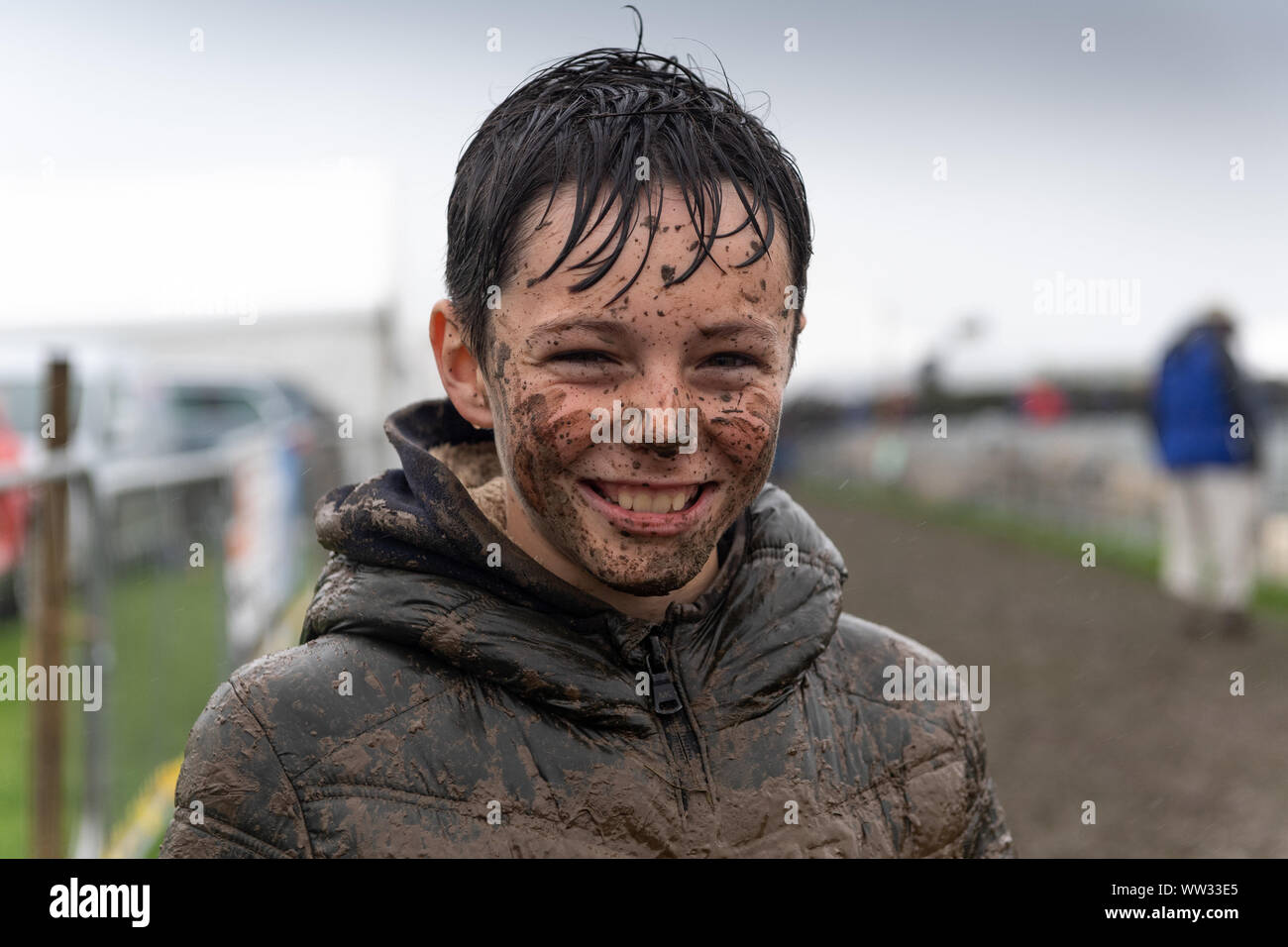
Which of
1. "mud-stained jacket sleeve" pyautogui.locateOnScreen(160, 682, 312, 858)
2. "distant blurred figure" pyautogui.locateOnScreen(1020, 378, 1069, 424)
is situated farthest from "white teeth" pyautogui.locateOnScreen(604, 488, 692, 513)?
"distant blurred figure" pyautogui.locateOnScreen(1020, 378, 1069, 424)

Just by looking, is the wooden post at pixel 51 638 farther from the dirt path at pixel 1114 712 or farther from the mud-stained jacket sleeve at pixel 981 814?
the mud-stained jacket sleeve at pixel 981 814

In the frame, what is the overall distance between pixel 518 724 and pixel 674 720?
0.23m

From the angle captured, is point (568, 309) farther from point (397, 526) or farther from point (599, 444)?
point (397, 526)

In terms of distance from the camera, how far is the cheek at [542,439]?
180cm

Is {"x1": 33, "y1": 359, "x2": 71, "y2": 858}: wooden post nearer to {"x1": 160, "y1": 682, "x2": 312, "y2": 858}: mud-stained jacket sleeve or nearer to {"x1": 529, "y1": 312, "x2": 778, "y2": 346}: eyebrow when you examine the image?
{"x1": 160, "y1": 682, "x2": 312, "y2": 858}: mud-stained jacket sleeve

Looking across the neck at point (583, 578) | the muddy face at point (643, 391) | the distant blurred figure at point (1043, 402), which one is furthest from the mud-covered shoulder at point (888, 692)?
the distant blurred figure at point (1043, 402)

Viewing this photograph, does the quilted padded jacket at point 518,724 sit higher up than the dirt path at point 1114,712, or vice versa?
the quilted padded jacket at point 518,724

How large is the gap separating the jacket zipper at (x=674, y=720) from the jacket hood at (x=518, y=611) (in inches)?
1.0

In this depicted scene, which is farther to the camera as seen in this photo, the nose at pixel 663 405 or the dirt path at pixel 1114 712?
the dirt path at pixel 1114 712

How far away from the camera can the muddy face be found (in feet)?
5.77

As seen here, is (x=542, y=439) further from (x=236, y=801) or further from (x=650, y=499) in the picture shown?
(x=236, y=801)

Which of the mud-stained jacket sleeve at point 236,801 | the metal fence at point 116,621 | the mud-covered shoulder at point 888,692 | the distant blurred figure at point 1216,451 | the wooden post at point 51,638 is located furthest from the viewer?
the distant blurred figure at point 1216,451

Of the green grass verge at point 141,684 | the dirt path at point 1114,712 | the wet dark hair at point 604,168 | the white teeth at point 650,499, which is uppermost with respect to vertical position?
the wet dark hair at point 604,168
